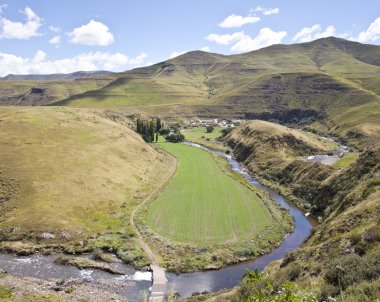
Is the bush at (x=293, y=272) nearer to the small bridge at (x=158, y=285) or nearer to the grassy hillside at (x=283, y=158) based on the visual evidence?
the small bridge at (x=158, y=285)

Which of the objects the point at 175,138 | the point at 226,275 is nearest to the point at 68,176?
the point at 226,275

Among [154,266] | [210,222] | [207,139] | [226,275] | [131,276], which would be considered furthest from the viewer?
[207,139]

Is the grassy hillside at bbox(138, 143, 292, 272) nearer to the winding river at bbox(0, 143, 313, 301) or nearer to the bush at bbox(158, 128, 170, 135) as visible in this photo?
the winding river at bbox(0, 143, 313, 301)

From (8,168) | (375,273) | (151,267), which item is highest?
(375,273)

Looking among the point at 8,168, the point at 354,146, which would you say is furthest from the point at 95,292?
the point at 354,146

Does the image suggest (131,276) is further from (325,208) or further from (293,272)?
(325,208)

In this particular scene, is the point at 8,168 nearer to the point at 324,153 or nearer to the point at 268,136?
the point at 268,136
